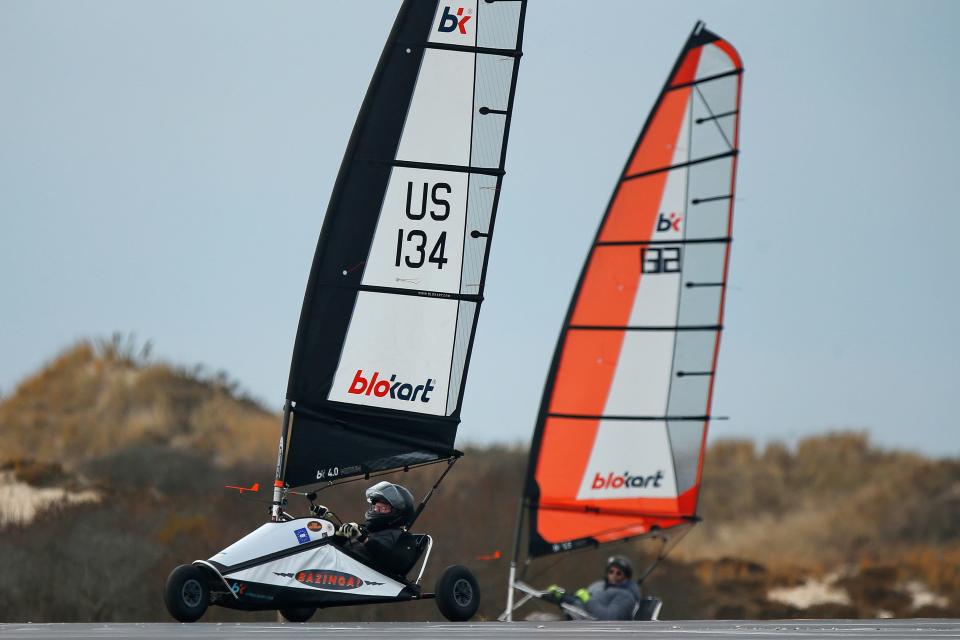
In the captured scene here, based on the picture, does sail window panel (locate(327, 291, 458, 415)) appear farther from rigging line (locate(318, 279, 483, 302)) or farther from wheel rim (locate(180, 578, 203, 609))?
wheel rim (locate(180, 578, 203, 609))

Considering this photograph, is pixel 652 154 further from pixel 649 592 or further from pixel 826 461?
pixel 826 461

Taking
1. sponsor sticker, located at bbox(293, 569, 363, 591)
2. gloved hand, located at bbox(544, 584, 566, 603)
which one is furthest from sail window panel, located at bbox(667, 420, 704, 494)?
sponsor sticker, located at bbox(293, 569, 363, 591)

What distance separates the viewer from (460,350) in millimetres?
14703

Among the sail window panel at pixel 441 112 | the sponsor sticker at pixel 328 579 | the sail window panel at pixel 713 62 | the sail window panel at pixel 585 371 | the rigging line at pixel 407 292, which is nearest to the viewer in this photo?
the sponsor sticker at pixel 328 579

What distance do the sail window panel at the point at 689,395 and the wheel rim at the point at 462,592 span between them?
7.79 metres

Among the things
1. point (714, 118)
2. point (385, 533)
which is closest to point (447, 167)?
point (385, 533)

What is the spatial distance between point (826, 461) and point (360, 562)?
18002 millimetres

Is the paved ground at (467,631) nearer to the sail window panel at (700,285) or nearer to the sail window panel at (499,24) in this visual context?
the sail window panel at (499,24)

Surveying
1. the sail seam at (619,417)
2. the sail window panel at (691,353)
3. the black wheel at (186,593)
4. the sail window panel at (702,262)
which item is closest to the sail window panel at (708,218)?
the sail window panel at (702,262)

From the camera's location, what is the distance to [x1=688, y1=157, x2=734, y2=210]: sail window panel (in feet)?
67.1

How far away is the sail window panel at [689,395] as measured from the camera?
20438 millimetres

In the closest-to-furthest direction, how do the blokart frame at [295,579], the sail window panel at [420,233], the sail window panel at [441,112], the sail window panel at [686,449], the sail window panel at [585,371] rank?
the blokart frame at [295,579], the sail window panel at [420,233], the sail window panel at [441,112], the sail window panel at [585,371], the sail window panel at [686,449]

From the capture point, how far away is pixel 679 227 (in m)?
20.4

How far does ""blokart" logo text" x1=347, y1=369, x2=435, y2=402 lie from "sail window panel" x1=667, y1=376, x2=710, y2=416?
6423 mm
